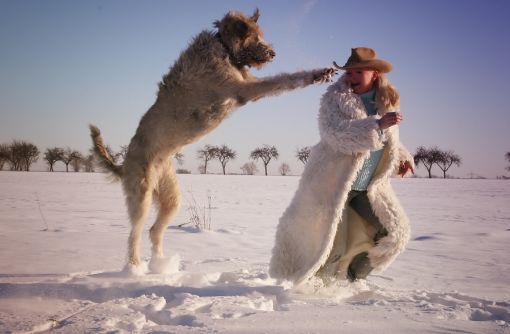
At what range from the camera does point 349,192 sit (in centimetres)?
339

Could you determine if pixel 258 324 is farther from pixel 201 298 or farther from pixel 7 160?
pixel 7 160

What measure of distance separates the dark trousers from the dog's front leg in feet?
3.68

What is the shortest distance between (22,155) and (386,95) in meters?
57.8

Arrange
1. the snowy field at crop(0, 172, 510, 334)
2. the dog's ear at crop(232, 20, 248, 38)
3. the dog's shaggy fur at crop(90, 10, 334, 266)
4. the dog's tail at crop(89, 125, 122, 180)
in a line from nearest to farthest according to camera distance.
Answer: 1. the snowy field at crop(0, 172, 510, 334)
2. the dog's shaggy fur at crop(90, 10, 334, 266)
3. the dog's ear at crop(232, 20, 248, 38)
4. the dog's tail at crop(89, 125, 122, 180)

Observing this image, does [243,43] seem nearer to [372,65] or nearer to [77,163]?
[372,65]

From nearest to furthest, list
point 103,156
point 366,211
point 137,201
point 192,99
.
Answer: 1. point 366,211
2. point 192,99
3. point 137,201
4. point 103,156

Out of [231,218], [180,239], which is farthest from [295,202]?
[231,218]

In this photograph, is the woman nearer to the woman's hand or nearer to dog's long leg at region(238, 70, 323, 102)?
the woman's hand

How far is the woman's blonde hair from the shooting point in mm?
3236

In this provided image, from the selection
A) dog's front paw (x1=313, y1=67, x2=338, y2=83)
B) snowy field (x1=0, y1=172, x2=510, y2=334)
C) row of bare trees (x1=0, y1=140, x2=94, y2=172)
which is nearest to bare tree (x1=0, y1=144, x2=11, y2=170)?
row of bare trees (x1=0, y1=140, x2=94, y2=172)

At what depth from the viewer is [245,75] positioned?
398cm

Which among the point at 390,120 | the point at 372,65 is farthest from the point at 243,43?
the point at 390,120

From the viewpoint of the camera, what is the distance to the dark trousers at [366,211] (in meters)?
3.33

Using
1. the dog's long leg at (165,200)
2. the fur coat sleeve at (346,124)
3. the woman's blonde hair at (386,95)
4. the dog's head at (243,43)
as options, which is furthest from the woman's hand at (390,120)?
the dog's long leg at (165,200)
